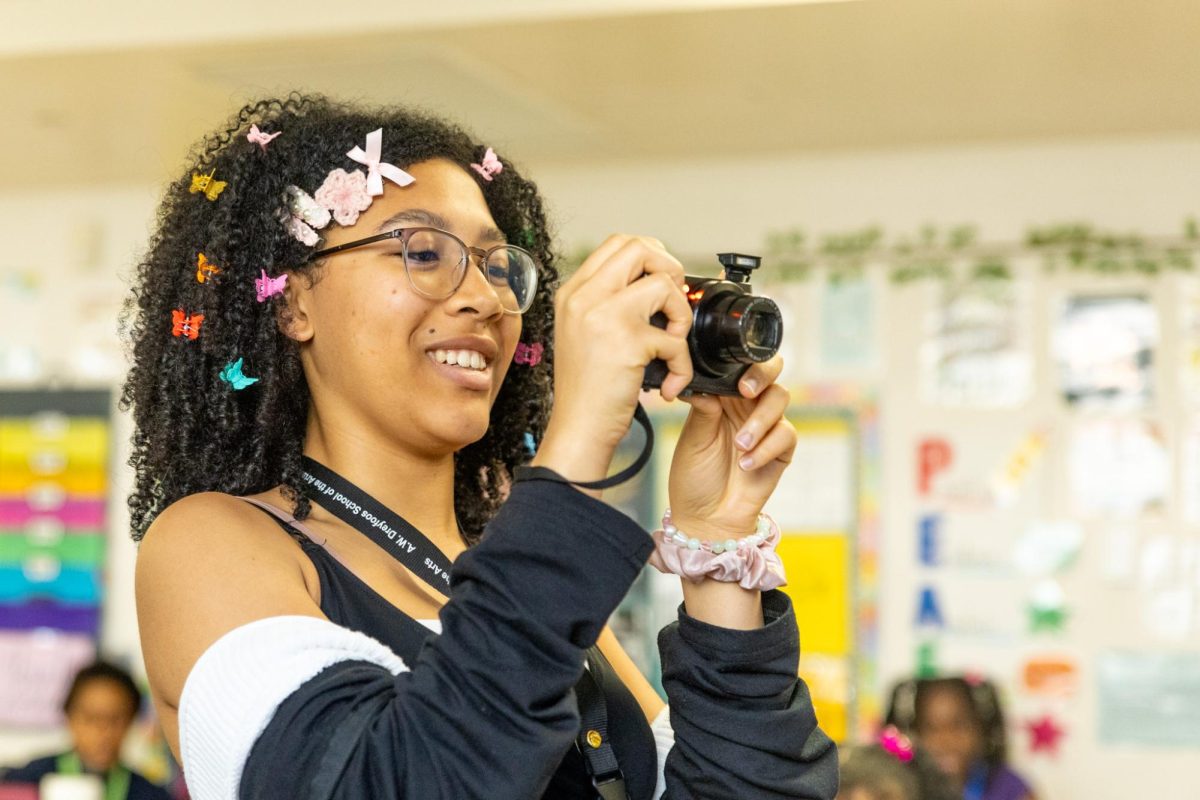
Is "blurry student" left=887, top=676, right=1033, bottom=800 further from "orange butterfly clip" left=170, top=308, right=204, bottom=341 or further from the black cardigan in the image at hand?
the black cardigan

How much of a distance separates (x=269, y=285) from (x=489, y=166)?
0.24 meters

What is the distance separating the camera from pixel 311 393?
123 cm

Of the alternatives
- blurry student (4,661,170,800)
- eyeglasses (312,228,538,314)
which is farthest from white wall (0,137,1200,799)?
eyeglasses (312,228,538,314)

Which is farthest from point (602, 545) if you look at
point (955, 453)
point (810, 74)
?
point (955, 453)

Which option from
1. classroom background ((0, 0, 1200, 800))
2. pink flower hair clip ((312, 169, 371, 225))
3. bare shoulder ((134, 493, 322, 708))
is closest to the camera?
bare shoulder ((134, 493, 322, 708))

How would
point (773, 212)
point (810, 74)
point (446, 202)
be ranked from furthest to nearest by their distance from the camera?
point (773, 212)
point (810, 74)
point (446, 202)

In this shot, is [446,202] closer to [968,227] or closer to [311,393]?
[311,393]

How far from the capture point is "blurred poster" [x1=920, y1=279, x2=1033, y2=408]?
4.48 meters

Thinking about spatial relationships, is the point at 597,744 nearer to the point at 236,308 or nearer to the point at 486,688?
the point at 486,688

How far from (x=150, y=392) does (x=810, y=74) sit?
279cm

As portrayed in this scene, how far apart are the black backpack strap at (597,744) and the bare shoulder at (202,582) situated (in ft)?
0.72

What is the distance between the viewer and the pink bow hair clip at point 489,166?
1.30 meters

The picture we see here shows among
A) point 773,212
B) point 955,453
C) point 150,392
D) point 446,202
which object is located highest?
point 773,212

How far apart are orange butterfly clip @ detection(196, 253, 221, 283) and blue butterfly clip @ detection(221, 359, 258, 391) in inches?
2.9
